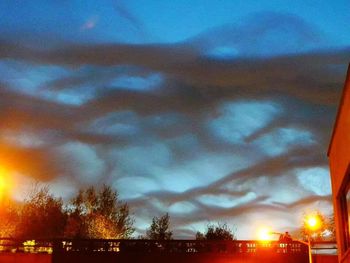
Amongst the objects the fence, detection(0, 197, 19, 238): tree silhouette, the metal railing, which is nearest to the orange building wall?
the fence

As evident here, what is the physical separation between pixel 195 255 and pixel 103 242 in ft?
24.5

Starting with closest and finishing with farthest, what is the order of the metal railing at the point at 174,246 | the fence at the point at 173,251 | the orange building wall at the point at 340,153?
the orange building wall at the point at 340,153
the fence at the point at 173,251
the metal railing at the point at 174,246

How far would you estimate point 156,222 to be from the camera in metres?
82.0

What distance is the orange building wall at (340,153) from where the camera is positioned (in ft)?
63.1

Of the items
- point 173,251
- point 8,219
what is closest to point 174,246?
point 173,251

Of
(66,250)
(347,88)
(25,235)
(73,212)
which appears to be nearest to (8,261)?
(66,250)

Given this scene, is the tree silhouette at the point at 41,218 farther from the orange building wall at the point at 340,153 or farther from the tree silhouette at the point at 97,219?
the orange building wall at the point at 340,153

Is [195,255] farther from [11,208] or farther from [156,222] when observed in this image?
[156,222]

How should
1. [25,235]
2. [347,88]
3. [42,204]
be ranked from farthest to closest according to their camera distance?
[42,204] → [25,235] → [347,88]

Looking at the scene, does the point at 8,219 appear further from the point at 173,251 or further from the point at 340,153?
the point at 340,153

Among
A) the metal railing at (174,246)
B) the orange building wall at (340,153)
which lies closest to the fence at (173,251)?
the metal railing at (174,246)

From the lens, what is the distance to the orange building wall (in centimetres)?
1922

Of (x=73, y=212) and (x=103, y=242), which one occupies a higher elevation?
(x=73, y=212)

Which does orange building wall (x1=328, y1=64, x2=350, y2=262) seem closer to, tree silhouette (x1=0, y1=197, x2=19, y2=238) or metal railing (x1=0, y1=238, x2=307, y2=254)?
metal railing (x1=0, y1=238, x2=307, y2=254)
